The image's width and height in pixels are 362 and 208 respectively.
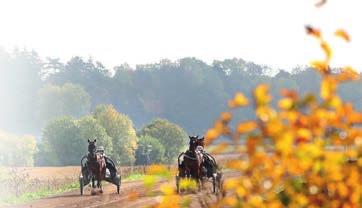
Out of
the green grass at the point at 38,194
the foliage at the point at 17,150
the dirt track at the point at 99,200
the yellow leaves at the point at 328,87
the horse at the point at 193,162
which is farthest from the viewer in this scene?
the foliage at the point at 17,150

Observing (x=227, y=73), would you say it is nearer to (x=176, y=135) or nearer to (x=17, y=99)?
(x=17, y=99)

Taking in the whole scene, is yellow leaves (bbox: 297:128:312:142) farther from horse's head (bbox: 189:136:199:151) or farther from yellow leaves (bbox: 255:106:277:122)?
horse's head (bbox: 189:136:199:151)

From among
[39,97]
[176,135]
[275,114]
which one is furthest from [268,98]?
[39,97]

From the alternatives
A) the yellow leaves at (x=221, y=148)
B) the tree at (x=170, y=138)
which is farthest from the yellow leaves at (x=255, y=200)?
the tree at (x=170, y=138)

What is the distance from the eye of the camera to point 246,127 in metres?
3.53

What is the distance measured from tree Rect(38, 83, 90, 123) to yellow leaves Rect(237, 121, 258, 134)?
11257 centimetres

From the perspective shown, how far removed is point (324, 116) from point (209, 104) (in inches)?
5538

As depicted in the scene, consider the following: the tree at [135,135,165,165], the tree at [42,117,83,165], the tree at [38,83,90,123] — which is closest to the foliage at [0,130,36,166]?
the tree at [42,117,83,165]

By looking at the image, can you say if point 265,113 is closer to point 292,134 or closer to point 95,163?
point 292,134

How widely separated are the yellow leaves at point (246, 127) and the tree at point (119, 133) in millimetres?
73162

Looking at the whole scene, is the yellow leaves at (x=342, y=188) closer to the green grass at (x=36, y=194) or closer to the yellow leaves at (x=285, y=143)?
the yellow leaves at (x=285, y=143)

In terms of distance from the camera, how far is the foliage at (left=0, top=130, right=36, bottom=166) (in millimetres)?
74375

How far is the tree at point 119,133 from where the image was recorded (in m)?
77.5

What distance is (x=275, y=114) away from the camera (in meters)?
3.60
